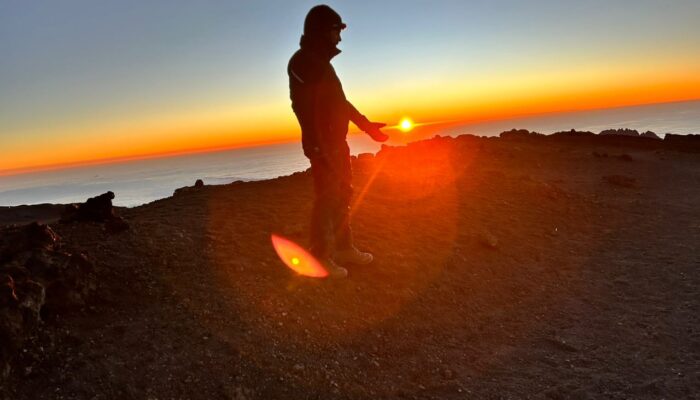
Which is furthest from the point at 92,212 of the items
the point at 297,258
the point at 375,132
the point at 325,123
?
the point at 375,132

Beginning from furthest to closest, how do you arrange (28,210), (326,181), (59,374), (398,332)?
1. (28,210)
2. (326,181)
3. (398,332)
4. (59,374)

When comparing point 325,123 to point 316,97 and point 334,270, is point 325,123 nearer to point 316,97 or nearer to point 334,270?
point 316,97

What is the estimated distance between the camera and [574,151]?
17.2 metres

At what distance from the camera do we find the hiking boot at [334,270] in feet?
17.8

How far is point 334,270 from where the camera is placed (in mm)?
5422

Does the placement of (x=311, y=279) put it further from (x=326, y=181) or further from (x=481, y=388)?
(x=481, y=388)

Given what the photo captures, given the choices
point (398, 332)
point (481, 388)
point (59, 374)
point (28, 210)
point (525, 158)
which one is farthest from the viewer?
point (525, 158)

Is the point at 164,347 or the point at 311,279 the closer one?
the point at 164,347

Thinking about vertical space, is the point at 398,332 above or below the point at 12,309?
below

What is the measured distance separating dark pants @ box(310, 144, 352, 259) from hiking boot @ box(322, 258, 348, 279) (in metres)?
0.08

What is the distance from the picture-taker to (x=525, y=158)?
50.2 feet

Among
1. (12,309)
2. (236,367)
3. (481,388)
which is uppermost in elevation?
(12,309)

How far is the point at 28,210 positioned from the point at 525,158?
602 inches

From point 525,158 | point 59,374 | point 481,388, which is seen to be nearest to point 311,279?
point 481,388
